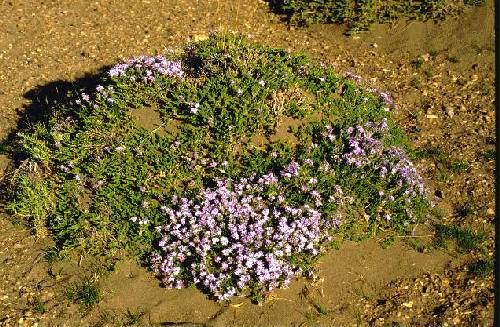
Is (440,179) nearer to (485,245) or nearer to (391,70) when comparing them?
(485,245)

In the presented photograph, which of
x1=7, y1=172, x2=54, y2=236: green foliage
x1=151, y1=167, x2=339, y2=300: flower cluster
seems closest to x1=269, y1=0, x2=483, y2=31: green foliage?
x1=151, y1=167, x2=339, y2=300: flower cluster

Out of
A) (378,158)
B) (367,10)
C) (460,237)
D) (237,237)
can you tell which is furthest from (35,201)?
(367,10)

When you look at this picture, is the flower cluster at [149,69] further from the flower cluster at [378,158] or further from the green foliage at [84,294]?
the green foliage at [84,294]

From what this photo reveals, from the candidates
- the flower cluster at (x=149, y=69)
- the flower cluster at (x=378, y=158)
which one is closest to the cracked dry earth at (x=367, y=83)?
the flower cluster at (x=378, y=158)

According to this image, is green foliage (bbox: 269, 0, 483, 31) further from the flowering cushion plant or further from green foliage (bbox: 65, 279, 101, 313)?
green foliage (bbox: 65, 279, 101, 313)

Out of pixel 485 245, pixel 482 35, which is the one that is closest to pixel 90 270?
pixel 485 245

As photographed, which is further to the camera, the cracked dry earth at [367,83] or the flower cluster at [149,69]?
the flower cluster at [149,69]

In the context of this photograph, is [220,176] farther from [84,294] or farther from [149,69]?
[84,294]
